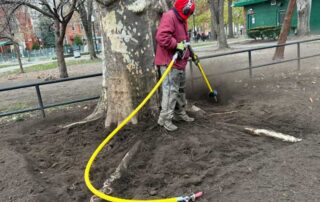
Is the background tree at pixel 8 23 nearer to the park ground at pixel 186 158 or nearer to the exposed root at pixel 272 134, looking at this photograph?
the park ground at pixel 186 158

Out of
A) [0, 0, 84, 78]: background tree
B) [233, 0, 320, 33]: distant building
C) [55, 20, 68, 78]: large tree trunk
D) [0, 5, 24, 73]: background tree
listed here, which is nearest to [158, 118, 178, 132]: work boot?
[0, 0, 84, 78]: background tree

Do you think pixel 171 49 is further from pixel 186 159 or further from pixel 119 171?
pixel 119 171

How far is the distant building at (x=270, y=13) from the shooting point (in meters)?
30.6

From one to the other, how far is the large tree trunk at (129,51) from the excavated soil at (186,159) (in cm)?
47

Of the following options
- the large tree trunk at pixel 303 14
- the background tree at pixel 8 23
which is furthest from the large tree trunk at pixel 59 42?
the large tree trunk at pixel 303 14

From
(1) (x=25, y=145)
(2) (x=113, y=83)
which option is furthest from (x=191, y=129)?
(1) (x=25, y=145)

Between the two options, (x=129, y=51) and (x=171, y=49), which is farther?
(x=129, y=51)

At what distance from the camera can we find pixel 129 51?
16.1 ft

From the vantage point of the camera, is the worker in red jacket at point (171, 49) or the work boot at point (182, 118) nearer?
the worker in red jacket at point (171, 49)

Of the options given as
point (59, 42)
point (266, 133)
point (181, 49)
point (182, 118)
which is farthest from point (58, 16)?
point (266, 133)

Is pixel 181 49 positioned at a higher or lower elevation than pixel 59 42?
lower

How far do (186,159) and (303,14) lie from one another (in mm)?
25838

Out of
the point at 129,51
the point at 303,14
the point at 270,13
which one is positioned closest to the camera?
the point at 129,51

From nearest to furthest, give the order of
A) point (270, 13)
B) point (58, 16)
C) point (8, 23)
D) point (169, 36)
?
point (169, 36), point (58, 16), point (8, 23), point (270, 13)
